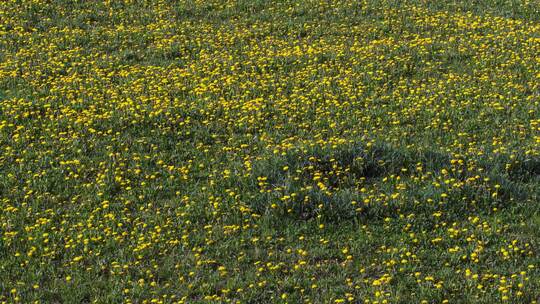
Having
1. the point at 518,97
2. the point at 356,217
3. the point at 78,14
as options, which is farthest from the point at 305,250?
the point at 78,14

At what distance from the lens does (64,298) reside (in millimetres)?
7387

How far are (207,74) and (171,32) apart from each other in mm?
2574

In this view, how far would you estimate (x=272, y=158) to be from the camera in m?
9.65

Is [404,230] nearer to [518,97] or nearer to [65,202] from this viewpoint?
[65,202]

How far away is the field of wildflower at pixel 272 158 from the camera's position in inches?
301

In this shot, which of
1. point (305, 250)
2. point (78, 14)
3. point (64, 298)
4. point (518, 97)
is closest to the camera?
point (64, 298)

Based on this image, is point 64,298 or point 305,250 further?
point 305,250

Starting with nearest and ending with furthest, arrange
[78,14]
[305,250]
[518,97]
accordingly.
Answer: [305,250] → [518,97] → [78,14]

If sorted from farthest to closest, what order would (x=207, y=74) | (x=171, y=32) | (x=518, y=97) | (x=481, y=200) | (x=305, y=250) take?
1. (x=171, y=32)
2. (x=207, y=74)
3. (x=518, y=97)
4. (x=481, y=200)
5. (x=305, y=250)

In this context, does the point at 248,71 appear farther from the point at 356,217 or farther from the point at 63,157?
the point at 356,217

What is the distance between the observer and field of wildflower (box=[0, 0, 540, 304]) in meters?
7.65

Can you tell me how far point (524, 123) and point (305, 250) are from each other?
4225 millimetres

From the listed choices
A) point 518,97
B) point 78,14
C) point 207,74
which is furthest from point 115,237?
point 78,14

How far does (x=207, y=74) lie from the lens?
13203mm
